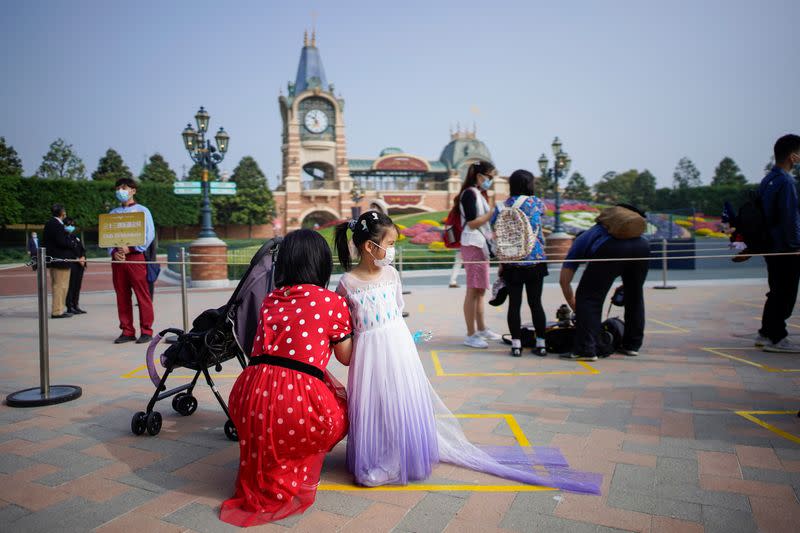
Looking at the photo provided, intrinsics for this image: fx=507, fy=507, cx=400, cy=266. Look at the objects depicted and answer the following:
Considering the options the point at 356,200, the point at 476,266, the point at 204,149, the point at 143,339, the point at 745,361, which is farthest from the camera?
the point at 356,200

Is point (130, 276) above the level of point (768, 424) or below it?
above

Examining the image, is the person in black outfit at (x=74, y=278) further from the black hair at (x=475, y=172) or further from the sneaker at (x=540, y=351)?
the sneaker at (x=540, y=351)

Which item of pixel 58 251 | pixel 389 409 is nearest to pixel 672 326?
pixel 389 409

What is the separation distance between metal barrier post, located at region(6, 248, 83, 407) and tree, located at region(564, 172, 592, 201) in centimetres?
6136

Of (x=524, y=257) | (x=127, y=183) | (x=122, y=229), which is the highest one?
(x=127, y=183)

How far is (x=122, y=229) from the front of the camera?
5.98m

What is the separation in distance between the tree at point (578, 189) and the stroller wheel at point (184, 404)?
6127 centimetres

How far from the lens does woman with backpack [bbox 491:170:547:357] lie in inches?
202

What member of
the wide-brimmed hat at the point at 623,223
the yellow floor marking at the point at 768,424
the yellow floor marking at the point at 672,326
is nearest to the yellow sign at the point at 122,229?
the wide-brimmed hat at the point at 623,223

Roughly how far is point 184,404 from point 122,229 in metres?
3.21

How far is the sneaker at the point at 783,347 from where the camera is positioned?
17.0ft

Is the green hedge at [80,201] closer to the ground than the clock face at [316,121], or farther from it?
closer to the ground

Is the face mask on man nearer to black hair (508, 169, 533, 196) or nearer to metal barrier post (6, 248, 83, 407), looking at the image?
metal barrier post (6, 248, 83, 407)

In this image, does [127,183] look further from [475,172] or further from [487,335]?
[487,335]
